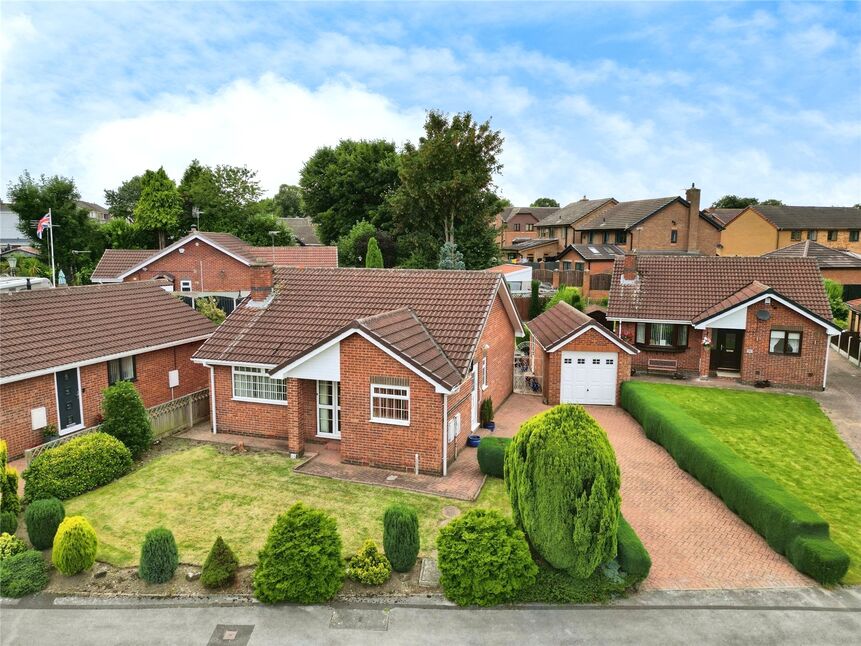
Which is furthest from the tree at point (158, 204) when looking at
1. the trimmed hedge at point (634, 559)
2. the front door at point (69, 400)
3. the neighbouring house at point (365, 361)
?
the trimmed hedge at point (634, 559)

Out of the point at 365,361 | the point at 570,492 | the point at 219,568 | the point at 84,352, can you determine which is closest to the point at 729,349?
the point at 365,361

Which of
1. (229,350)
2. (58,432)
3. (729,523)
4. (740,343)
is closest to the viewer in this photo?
(729,523)

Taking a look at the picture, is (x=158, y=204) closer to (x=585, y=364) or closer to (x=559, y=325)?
(x=559, y=325)

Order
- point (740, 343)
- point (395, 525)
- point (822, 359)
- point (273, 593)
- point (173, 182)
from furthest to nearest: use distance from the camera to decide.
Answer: point (173, 182), point (740, 343), point (822, 359), point (395, 525), point (273, 593)

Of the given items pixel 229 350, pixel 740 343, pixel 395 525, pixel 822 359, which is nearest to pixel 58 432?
pixel 229 350

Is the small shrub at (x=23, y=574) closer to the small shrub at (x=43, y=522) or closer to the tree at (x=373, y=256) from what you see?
the small shrub at (x=43, y=522)

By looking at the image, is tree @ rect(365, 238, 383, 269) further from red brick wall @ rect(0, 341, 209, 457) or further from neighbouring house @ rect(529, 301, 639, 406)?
neighbouring house @ rect(529, 301, 639, 406)

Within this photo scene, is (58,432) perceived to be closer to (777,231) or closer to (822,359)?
(822,359)
